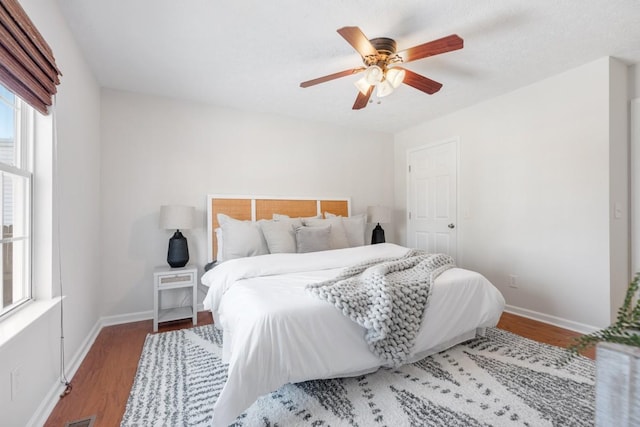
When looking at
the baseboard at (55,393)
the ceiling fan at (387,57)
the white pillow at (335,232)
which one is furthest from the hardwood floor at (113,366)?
the ceiling fan at (387,57)

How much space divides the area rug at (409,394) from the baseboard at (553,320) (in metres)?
0.66

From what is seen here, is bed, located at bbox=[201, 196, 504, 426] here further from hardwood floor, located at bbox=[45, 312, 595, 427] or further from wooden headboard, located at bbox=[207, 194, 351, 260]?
hardwood floor, located at bbox=[45, 312, 595, 427]

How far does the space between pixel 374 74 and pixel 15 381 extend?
2636 mm

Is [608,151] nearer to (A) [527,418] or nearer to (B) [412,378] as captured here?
(A) [527,418]

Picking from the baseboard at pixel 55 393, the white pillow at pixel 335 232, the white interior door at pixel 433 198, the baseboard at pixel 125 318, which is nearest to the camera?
the baseboard at pixel 55 393

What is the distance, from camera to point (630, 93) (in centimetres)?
271

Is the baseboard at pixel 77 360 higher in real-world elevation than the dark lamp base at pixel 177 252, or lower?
lower

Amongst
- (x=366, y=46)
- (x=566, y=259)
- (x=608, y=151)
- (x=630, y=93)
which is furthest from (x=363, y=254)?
(x=630, y=93)

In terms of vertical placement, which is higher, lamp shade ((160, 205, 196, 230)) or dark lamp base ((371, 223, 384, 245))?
lamp shade ((160, 205, 196, 230))

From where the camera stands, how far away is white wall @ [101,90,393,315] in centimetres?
306

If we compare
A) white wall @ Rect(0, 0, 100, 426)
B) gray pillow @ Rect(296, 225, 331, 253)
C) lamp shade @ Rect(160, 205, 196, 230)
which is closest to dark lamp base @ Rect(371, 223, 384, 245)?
gray pillow @ Rect(296, 225, 331, 253)

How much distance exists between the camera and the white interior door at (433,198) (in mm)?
3873

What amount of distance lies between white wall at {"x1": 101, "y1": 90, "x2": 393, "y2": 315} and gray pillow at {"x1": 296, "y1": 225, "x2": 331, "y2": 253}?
0.94 meters

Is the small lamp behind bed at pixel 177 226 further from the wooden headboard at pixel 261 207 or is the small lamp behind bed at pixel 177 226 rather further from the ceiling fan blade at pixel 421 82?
the ceiling fan blade at pixel 421 82
